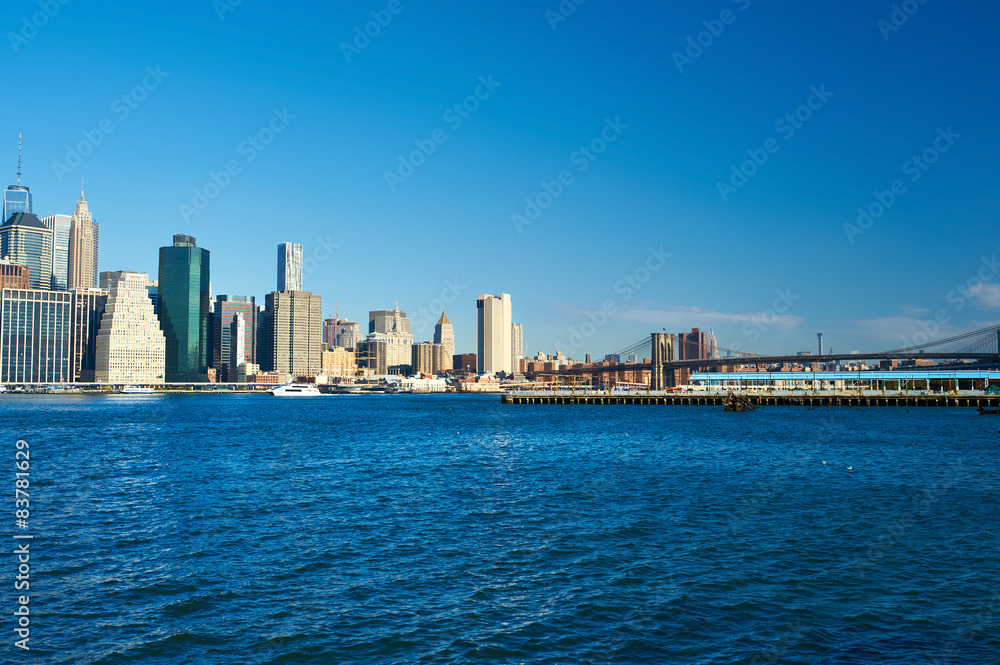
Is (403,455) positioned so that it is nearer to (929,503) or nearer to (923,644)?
(929,503)

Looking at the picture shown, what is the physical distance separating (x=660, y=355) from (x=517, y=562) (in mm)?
172954

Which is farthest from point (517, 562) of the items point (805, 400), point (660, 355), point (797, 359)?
point (660, 355)

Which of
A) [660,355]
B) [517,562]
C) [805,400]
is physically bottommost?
[517,562]

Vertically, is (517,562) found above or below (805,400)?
below

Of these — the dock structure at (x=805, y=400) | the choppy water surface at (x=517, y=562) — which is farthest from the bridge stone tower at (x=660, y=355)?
the choppy water surface at (x=517, y=562)

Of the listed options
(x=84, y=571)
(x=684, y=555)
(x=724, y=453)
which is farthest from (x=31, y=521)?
(x=724, y=453)

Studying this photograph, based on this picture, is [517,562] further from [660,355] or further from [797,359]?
[660,355]

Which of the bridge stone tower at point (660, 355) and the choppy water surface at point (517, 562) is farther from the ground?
the bridge stone tower at point (660, 355)

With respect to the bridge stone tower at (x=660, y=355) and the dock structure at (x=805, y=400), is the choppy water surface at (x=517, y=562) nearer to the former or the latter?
the dock structure at (x=805, y=400)

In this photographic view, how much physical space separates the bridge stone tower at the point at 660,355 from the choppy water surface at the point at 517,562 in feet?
473

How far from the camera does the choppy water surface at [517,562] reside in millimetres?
14328

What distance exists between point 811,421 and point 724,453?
39713 millimetres

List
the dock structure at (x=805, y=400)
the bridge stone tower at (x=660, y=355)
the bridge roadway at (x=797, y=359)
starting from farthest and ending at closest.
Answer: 1. the bridge stone tower at (x=660, y=355)
2. the bridge roadway at (x=797, y=359)
3. the dock structure at (x=805, y=400)

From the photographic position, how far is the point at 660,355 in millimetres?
187875
